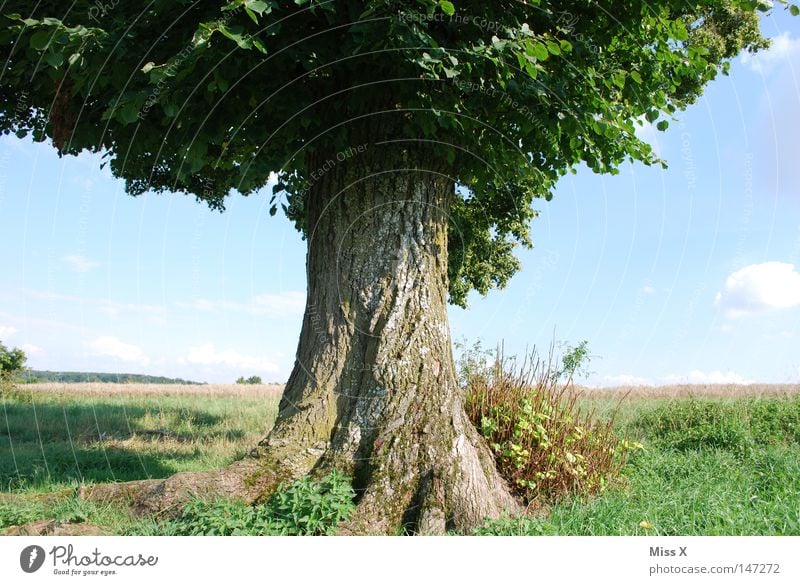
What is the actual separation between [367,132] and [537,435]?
3977 millimetres

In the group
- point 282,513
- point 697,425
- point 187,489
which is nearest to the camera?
point 282,513

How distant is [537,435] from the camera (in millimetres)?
7148

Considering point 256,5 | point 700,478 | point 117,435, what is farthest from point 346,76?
point 117,435

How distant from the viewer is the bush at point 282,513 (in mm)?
5629

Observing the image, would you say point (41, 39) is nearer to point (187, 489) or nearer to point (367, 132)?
point (367, 132)

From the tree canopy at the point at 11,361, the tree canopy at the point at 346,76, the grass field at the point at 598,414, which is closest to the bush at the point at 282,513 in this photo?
the grass field at the point at 598,414

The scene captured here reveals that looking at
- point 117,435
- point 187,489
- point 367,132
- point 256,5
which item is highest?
point 256,5

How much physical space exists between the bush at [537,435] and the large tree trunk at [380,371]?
36 centimetres

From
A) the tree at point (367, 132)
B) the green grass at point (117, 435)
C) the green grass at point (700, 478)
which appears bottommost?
the green grass at point (117, 435)

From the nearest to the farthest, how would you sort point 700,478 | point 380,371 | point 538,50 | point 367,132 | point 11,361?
point 538,50 < point 380,371 < point 367,132 < point 700,478 < point 11,361

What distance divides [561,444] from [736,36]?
37.3 feet

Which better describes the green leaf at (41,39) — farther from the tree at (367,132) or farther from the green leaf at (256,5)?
the green leaf at (256,5)

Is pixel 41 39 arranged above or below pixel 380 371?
above
